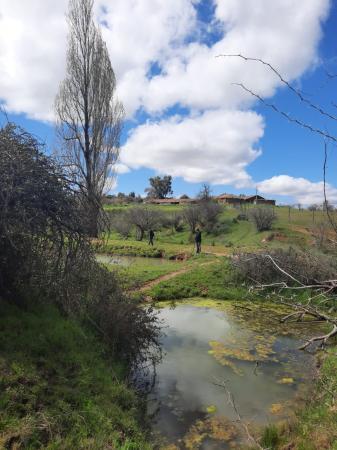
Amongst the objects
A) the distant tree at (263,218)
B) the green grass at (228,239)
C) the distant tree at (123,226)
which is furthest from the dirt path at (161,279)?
the distant tree at (123,226)

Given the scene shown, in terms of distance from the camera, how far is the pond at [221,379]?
607 centimetres

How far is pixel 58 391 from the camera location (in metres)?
5.16

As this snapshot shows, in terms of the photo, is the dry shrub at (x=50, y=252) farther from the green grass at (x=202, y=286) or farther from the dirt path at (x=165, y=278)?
the green grass at (x=202, y=286)

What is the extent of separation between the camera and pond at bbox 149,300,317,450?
607 centimetres

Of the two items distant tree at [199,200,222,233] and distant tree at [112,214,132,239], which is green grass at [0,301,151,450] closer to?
distant tree at [199,200,222,233]

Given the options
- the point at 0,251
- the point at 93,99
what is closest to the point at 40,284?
the point at 0,251

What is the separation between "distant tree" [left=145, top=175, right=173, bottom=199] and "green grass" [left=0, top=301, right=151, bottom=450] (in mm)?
89897

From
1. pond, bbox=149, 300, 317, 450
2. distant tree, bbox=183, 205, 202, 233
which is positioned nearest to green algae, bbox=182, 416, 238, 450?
pond, bbox=149, 300, 317, 450

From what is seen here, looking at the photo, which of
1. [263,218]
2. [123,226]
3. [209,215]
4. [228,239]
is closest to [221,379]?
[228,239]

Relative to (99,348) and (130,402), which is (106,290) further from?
(130,402)

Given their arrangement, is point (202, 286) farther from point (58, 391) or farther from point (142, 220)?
point (142, 220)

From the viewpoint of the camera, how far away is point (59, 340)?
6492 millimetres

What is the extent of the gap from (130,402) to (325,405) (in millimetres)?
2904

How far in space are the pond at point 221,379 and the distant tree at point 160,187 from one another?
85716 millimetres
